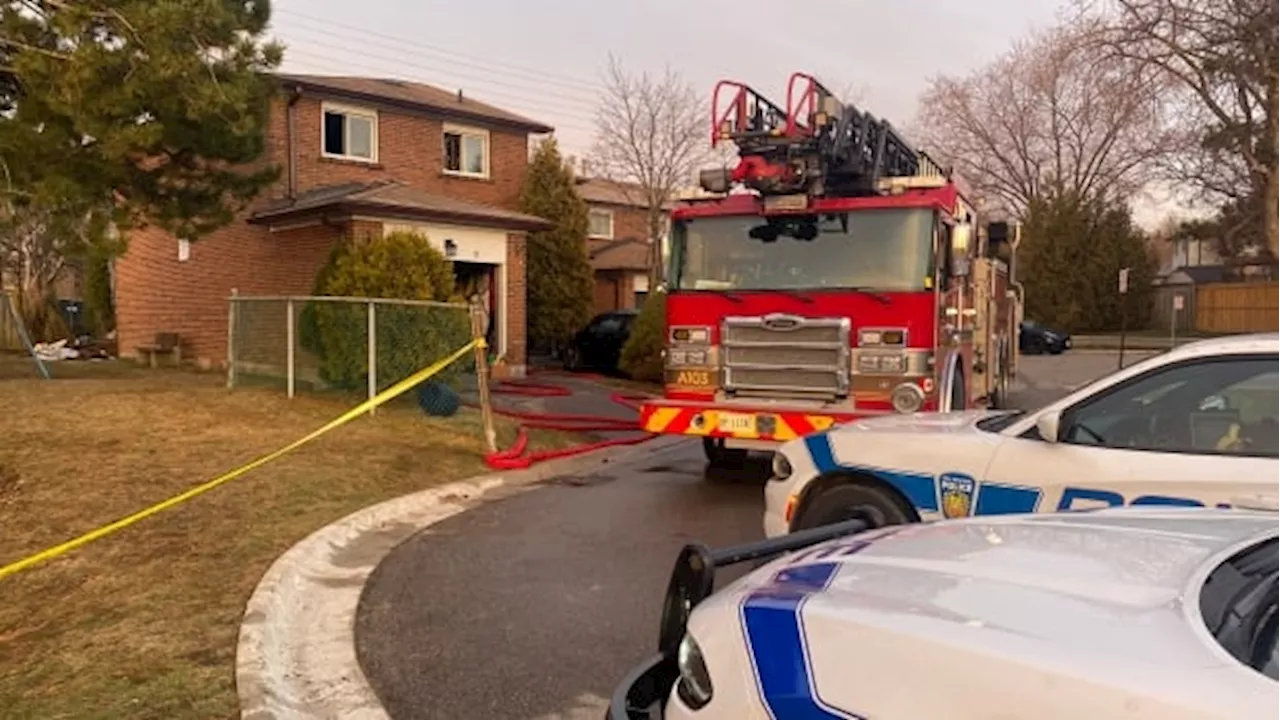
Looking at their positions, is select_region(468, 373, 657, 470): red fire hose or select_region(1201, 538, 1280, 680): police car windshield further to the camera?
select_region(468, 373, 657, 470): red fire hose

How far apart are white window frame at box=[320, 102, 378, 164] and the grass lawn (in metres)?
7.58

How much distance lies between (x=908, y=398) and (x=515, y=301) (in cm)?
1326

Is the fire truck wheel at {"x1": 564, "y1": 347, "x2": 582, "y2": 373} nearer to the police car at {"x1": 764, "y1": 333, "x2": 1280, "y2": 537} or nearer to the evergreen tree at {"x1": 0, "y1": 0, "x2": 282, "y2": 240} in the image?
the evergreen tree at {"x1": 0, "y1": 0, "x2": 282, "y2": 240}

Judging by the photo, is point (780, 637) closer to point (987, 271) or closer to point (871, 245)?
point (871, 245)

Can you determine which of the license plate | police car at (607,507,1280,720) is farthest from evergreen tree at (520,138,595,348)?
police car at (607,507,1280,720)

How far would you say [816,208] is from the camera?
344 inches

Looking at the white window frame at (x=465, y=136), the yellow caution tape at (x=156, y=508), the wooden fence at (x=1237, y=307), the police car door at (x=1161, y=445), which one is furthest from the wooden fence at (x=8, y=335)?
the wooden fence at (x=1237, y=307)

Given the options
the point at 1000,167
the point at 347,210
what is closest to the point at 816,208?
the point at 347,210

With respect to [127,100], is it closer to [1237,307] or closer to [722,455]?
[722,455]

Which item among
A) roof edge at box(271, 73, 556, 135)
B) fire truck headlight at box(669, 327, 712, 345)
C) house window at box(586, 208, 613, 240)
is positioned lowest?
fire truck headlight at box(669, 327, 712, 345)

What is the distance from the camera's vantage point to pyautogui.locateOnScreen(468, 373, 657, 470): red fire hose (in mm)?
10291

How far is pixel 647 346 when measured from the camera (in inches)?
746

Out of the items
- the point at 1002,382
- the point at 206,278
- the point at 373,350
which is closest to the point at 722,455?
the point at 373,350

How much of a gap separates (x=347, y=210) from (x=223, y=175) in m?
3.09
